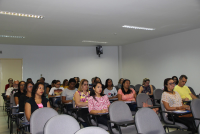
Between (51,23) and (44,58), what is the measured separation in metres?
4.75

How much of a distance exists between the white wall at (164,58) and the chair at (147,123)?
16.8 feet

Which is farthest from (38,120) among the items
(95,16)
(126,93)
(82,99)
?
(95,16)

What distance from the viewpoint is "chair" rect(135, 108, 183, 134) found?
2.49 meters

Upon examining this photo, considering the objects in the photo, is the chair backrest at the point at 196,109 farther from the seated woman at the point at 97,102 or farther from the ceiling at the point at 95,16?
the ceiling at the point at 95,16

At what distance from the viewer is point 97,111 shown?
364 centimetres

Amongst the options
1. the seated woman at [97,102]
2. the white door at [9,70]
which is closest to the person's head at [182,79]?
the seated woman at [97,102]

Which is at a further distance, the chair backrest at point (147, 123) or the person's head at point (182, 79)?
the person's head at point (182, 79)

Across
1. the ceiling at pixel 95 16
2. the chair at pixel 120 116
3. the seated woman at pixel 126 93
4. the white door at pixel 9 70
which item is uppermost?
the ceiling at pixel 95 16

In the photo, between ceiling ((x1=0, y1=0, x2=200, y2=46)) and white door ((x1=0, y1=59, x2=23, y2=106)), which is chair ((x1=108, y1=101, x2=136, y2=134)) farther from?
white door ((x1=0, y1=59, x2=23, y2=106))

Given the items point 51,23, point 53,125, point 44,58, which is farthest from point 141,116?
point 44,58

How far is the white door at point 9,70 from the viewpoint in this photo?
9.67 m

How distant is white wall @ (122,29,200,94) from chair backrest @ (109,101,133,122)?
15.6ft

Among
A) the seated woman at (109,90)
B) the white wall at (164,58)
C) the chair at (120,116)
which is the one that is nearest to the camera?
the chair at (120,116)

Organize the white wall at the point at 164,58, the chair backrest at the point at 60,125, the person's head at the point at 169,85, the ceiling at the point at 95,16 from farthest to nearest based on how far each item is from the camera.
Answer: the white wall at the point at 164,58
the ceiling at the point at 95,16
the person's head at the point at 169,85
the chair backrest at the point at 60,125
